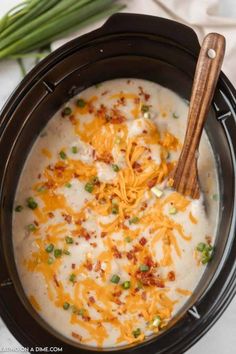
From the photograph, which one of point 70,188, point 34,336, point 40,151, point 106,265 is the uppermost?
point 40,151

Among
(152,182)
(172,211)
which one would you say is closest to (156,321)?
(172,211)

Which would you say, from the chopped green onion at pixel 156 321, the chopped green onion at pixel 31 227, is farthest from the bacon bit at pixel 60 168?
the chopped green onion at pixel 156 321

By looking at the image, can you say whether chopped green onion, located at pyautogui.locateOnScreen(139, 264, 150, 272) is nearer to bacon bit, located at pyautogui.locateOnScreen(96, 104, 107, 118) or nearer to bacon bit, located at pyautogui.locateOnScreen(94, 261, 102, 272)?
bacon bit, located at pyautogui.locateOnScreen(94, 261, 102, 272)

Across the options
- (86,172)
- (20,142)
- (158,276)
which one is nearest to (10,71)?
(20,142)

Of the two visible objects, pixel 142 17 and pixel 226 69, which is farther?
pixel 226 69

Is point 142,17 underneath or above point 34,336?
above

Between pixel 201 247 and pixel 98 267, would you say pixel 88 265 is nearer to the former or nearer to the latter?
pixel 98 267

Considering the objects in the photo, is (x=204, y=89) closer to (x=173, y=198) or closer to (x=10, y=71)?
(x=173, y=198)
